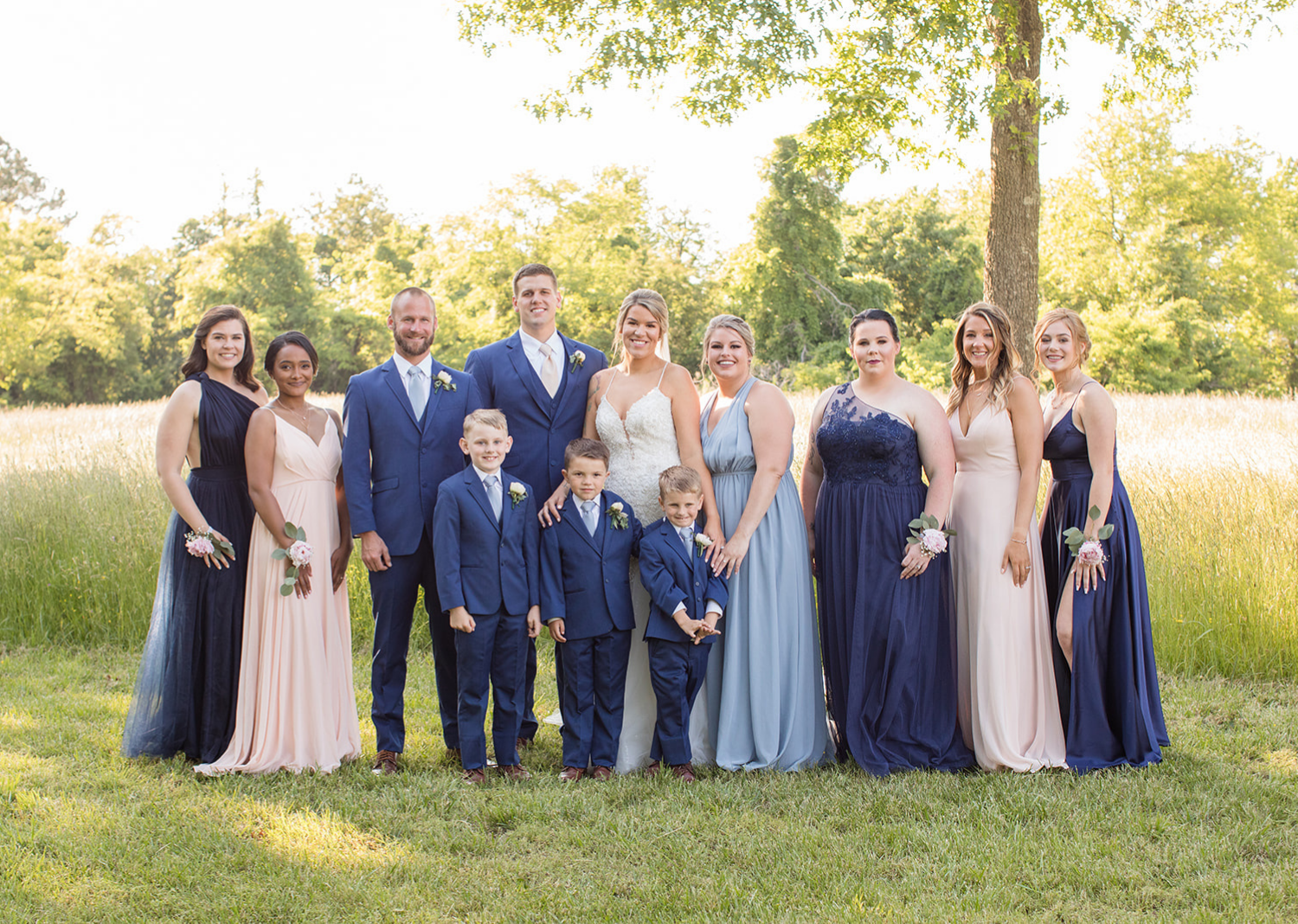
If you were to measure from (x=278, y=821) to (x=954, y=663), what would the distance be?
3.15 meters

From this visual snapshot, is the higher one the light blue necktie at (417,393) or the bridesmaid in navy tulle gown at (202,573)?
the light blue necktie at (417,393)

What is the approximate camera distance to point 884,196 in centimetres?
4081

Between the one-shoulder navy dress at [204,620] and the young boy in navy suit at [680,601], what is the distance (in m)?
2.04

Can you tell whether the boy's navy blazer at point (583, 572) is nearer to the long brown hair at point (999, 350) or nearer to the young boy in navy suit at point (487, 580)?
the young boy in navy suit at point (487, 580)

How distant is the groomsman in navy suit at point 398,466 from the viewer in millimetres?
4676

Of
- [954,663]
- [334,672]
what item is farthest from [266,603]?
[954,663]

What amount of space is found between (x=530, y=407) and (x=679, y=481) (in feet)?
2.78

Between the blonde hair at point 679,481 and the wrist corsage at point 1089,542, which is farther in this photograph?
the wrist corsage at point 1089,542

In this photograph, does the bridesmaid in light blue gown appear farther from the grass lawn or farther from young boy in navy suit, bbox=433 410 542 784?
young boy in navy suit, bbox=433 410 542 784

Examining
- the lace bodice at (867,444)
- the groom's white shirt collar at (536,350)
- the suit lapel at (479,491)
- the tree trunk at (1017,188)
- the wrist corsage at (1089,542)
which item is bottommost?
the wrist corsage at (1089,542)

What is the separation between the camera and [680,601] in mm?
4551

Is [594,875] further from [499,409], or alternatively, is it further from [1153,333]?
[1153,333]

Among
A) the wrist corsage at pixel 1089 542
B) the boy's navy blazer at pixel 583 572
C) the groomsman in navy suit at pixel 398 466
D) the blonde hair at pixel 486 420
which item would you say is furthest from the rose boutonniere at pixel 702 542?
the wrist corsage at pixel 1089 542

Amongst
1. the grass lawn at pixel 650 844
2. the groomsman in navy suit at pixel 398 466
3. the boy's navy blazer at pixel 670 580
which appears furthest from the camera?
the groomsman in navy suit at pixel 398 466
